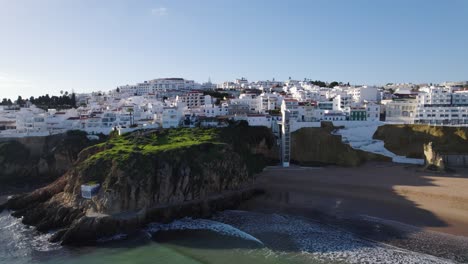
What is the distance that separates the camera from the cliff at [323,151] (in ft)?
157

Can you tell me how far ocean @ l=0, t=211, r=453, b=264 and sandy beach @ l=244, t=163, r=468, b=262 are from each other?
197 centimetres

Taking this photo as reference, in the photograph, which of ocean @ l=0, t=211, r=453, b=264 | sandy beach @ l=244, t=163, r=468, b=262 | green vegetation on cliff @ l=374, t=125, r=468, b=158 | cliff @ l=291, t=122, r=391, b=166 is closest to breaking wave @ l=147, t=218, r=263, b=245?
ocean @ l=0, t=211, r=453, b=264

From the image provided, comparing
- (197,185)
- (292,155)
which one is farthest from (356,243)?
(292,155)

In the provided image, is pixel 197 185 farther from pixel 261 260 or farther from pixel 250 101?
pixel 250 101

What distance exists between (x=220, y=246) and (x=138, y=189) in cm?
858

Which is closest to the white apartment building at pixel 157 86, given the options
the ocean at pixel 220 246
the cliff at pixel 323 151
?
the cliff at pixel 323 151

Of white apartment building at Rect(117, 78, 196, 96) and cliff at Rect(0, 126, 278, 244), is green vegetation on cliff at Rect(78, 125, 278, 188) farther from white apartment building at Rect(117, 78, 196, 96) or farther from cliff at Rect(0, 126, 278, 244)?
white apartment building at Rect(117, 78, 196, 96)

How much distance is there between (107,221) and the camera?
90.8ft

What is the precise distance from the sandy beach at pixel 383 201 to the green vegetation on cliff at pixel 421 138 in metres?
3.18

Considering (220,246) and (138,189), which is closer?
(220,246)

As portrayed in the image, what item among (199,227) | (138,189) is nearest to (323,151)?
(199,227)

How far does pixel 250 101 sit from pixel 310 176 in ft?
109

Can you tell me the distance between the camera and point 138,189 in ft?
97.7

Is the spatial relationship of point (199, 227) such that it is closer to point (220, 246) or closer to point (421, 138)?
point (220, 246)
